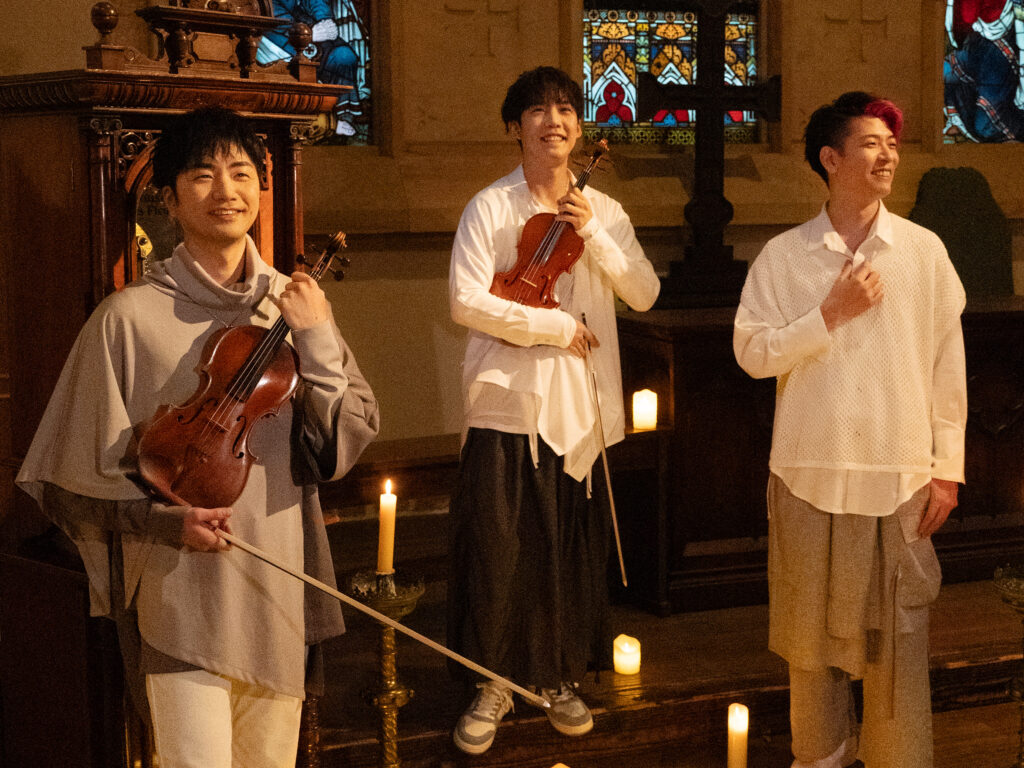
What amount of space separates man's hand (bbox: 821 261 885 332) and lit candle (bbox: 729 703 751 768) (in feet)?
3.12

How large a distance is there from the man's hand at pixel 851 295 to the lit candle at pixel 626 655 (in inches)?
50.2

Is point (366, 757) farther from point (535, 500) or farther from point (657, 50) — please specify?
point (657, 50)

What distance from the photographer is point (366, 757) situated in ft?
11.8

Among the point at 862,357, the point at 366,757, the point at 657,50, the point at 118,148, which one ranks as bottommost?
the point at 366,757

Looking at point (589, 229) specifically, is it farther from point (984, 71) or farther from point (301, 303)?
point (984, 71)

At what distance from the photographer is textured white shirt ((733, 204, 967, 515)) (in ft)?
10.5

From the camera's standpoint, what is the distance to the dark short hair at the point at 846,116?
323 centimetres

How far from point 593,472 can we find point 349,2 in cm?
294

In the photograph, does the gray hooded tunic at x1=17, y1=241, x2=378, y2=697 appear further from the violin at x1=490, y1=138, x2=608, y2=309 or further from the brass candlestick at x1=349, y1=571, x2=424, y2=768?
the violin at x1=490, y1=138, x2=608, y2=309

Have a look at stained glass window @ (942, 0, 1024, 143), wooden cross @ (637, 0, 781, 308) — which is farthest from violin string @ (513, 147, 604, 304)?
stained glass window @ (942, 0, 1024, 143)

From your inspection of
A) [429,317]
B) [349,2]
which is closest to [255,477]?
[429,317]

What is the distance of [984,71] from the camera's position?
6742 mm

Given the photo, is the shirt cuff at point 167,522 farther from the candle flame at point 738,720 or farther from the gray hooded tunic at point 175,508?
the candle flame at point 738,720

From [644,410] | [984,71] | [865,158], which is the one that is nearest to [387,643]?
[644,410]
